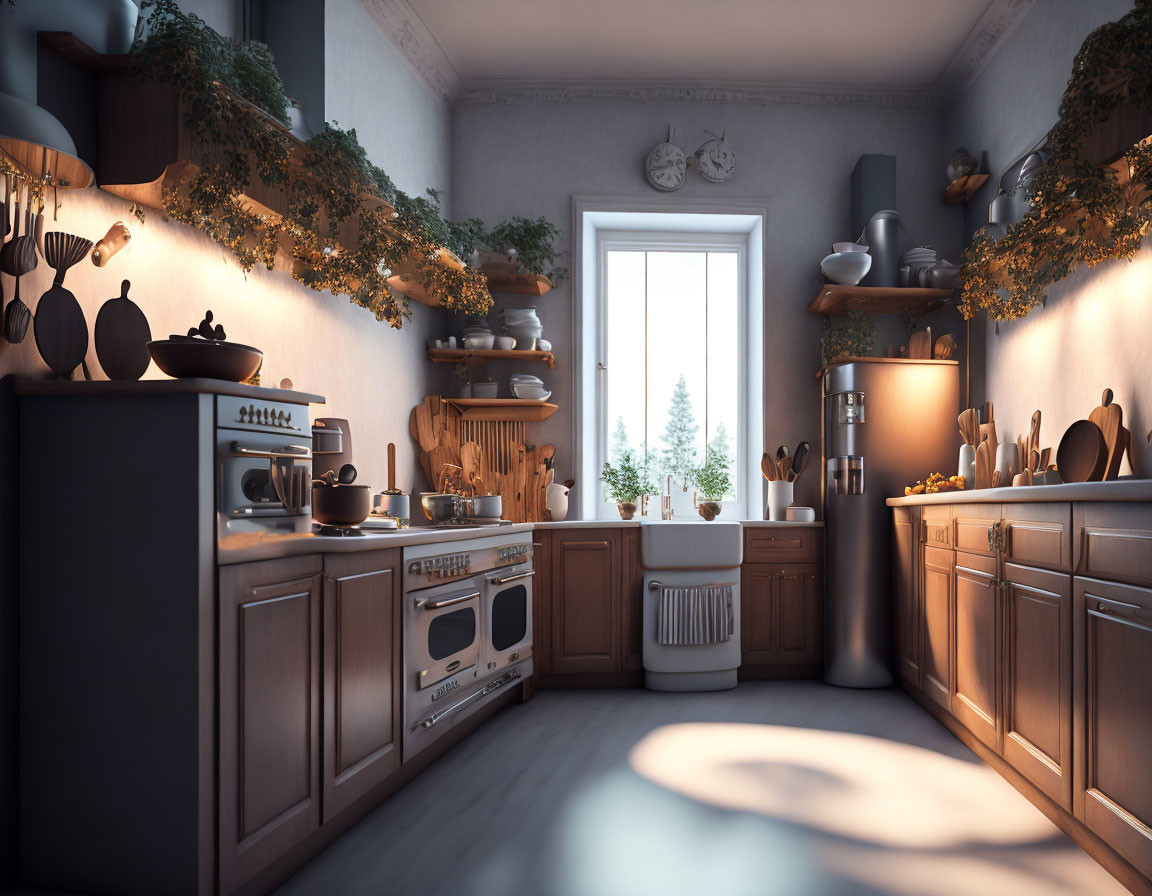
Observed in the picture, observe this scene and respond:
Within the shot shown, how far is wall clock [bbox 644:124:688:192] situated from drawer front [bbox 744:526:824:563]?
6.51 feet

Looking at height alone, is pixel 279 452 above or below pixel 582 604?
above

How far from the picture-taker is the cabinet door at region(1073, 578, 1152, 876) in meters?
1.88

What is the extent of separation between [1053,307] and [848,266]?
106 cm

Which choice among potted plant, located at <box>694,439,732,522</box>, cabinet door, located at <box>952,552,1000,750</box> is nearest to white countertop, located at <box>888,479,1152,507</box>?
cabinet door, located at <box>952,552,1000,750</box>

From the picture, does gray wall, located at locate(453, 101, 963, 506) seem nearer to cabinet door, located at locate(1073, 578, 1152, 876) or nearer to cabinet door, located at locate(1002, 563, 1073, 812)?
cabinet door, located at locate(1002, 563, 1073, 812)

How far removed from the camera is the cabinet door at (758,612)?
Answer: 13.8 feet

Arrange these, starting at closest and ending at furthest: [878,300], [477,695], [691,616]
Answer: [477,695]
[691,616]
[878,300]

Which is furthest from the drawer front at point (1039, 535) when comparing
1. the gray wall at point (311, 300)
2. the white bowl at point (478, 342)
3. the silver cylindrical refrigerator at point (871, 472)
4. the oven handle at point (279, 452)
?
the white bowl at point (478, 342)

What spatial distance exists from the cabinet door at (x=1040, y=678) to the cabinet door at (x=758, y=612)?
5.19ft

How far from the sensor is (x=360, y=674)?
2318mm

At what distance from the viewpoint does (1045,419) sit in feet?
11.6

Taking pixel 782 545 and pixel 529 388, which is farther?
pixel 529 388

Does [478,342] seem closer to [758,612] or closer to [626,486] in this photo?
[626,486]

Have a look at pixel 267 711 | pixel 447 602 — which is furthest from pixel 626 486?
pixel 267 711
